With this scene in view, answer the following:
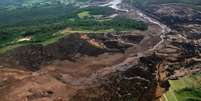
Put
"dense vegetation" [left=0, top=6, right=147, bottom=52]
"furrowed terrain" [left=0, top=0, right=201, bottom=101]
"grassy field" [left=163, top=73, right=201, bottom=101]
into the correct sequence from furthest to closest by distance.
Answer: "dense vegetation" [left=0, top=6, right=147, bottom=52] < "furrowed terrain" [left=0, top=0, right=201, bottom=101] < "grassy field" [left=163, top=73, right=201, bottom=101]

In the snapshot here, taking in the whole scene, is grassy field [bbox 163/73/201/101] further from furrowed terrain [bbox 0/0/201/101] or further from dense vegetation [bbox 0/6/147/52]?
dense vegetation [bbox 0/6/147/52]

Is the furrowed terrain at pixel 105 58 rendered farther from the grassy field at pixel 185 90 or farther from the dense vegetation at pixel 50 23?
the dense vegetation at pixel 50 23

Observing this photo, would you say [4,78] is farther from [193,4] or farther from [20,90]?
[193,4]

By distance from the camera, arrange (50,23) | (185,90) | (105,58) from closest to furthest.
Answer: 1. (185,90)
2. (105,58)
3. (50,23)

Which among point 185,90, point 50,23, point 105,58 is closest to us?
point 185,90

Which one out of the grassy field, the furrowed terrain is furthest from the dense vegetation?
the grassy field

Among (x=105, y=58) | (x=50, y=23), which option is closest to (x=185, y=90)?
(x=105, y=58)

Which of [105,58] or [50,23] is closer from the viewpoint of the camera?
[105,58]

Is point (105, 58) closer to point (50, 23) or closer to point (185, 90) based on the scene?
point (185, 90)
